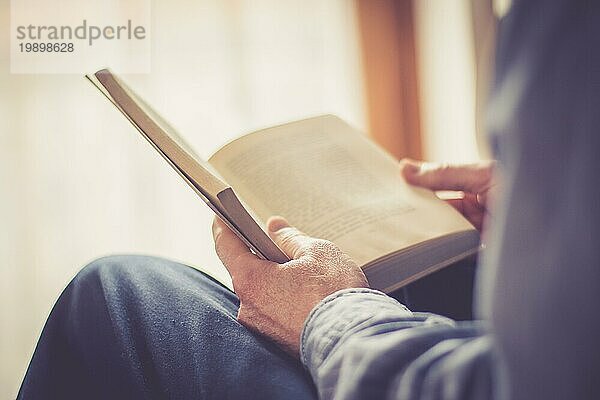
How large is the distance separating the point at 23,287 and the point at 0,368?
182mm

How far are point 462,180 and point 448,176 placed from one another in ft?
A: 0.06

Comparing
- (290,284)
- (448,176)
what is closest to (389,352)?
(290,284)

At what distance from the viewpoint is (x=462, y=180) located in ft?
2.73

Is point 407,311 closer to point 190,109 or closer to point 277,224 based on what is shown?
point 277,224

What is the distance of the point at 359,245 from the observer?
651 mm

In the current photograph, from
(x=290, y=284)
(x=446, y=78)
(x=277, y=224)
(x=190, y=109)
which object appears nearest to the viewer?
(x=290, y=284)

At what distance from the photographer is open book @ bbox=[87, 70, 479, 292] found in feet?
1.83

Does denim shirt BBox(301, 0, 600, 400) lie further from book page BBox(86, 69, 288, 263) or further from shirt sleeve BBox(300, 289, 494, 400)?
book page BBox(86, 69, 288, 263)

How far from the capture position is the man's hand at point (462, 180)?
816mm

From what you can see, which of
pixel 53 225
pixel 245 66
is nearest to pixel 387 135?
pixel 245 66

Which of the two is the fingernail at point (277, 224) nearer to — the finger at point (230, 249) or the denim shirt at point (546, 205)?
the finger at point (230, 249)

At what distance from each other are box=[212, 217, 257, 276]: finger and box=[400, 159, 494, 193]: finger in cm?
26

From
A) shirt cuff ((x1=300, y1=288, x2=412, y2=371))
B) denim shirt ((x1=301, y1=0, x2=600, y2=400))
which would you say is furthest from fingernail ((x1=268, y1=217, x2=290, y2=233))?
denim shirt ((x1=301, y1=0, x2=600, y2=400))

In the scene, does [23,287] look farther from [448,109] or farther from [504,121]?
[504,121]
